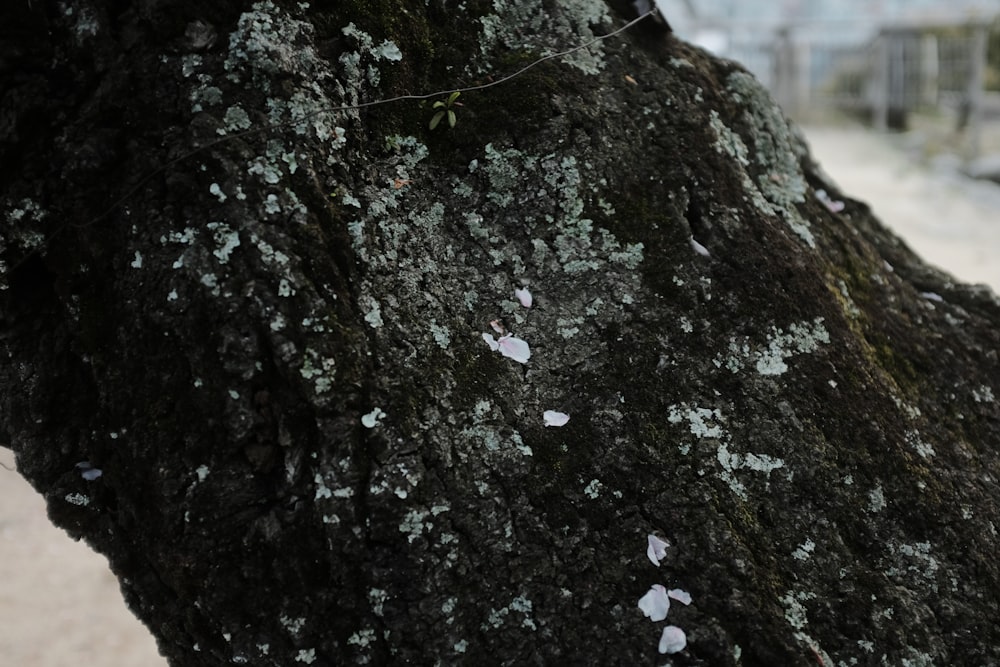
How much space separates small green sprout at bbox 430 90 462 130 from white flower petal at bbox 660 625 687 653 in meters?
1.03

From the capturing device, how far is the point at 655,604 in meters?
1.31

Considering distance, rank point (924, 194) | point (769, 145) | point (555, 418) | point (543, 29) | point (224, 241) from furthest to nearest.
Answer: point (924, 194), point (769, 145), point (543, 29), point (555, 418), point (224, 241)

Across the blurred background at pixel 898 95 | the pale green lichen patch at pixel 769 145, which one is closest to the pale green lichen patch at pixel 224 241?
the pale green lichen patch at pixel 769 145

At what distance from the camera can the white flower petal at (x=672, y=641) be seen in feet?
4.22

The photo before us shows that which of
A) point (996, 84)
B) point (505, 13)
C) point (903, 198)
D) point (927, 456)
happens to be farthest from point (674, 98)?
point (996, 84)

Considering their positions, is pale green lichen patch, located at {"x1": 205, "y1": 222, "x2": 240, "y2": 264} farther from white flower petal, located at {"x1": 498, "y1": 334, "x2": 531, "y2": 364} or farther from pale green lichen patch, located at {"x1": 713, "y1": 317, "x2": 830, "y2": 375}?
pale green lichen patch, located at {"x1": 713, "y1": 317, "x2": 830, "y2": 375}

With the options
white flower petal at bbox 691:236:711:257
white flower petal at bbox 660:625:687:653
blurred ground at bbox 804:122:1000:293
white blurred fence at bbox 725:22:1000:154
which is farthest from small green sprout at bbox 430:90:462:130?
white blurred fence at bbox 725:22:1000:154

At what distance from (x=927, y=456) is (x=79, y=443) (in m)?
1.66

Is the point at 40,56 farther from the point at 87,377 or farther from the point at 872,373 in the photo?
the point at 872,373

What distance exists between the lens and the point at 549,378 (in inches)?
56.4

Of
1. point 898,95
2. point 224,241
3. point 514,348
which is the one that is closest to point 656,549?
point 514,348

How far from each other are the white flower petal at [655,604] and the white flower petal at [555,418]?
0.33 m

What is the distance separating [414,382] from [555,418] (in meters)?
0.27

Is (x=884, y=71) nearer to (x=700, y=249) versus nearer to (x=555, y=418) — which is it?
(x=700, y=249)
